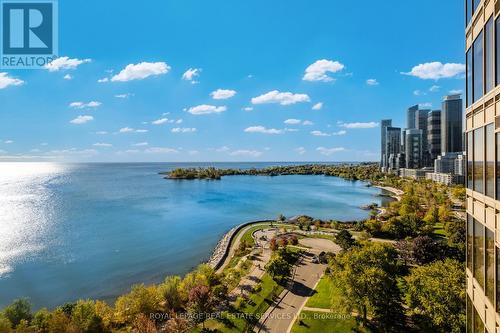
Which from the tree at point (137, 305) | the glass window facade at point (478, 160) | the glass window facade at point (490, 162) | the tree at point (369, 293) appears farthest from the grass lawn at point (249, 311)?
the glass window facade at point (490, 162)

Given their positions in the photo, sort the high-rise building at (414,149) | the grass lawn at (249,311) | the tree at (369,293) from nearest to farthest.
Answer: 1. the tree at (369,293)
2. the grass lawn at (249,311)
3. the high-rise building at (414,149)

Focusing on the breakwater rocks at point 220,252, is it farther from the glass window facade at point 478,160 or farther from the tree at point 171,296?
the glass window facade at point 478,160

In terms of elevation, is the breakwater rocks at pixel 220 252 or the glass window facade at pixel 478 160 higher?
the glass window facade at pixel 478 160

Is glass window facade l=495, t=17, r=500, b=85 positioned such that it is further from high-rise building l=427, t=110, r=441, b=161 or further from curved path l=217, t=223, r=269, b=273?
high-rise building l=427, t=110, r=441, b=161

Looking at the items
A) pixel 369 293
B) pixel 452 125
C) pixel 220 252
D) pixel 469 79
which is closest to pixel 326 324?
pixel 369 293

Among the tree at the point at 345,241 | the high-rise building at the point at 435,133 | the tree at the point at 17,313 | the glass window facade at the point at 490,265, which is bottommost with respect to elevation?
the tree at the point at 17,313

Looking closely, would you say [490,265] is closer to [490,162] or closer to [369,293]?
[490,162]

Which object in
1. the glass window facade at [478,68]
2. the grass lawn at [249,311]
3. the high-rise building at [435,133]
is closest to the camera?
the glass window facade at [478,68]
